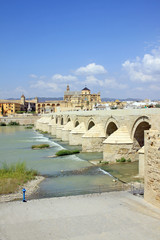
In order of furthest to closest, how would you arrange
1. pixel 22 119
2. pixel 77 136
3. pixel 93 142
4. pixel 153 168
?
pixel 22 119
pixel 77 136
pixel 93 142
pixel 153 168

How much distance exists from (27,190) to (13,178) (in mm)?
1658

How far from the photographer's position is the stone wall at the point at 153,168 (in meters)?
9.04

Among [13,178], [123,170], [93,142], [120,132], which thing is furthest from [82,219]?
[93,142]

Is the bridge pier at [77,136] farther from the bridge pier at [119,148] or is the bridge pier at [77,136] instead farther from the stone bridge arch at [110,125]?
the bridge pier at [119,148]

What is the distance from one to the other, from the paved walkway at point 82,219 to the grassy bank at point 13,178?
2.07 m

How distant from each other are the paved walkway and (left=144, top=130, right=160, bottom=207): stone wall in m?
0.35

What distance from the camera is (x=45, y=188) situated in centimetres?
1257

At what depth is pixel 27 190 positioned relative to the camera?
12094 millimetres

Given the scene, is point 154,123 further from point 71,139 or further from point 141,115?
point 71,139

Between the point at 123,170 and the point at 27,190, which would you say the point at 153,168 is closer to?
the point at 27,190

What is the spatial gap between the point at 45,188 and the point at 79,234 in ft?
18.2

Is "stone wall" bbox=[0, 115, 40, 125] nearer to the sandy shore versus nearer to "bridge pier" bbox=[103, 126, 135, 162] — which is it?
"bridge pier" bbox=[103, 126, 135, 162]

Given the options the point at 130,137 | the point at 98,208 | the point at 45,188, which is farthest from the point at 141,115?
the point at 98,208

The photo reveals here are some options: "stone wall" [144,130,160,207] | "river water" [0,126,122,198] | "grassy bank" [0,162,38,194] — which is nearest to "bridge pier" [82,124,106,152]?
"river water" [0,126,122,198]
